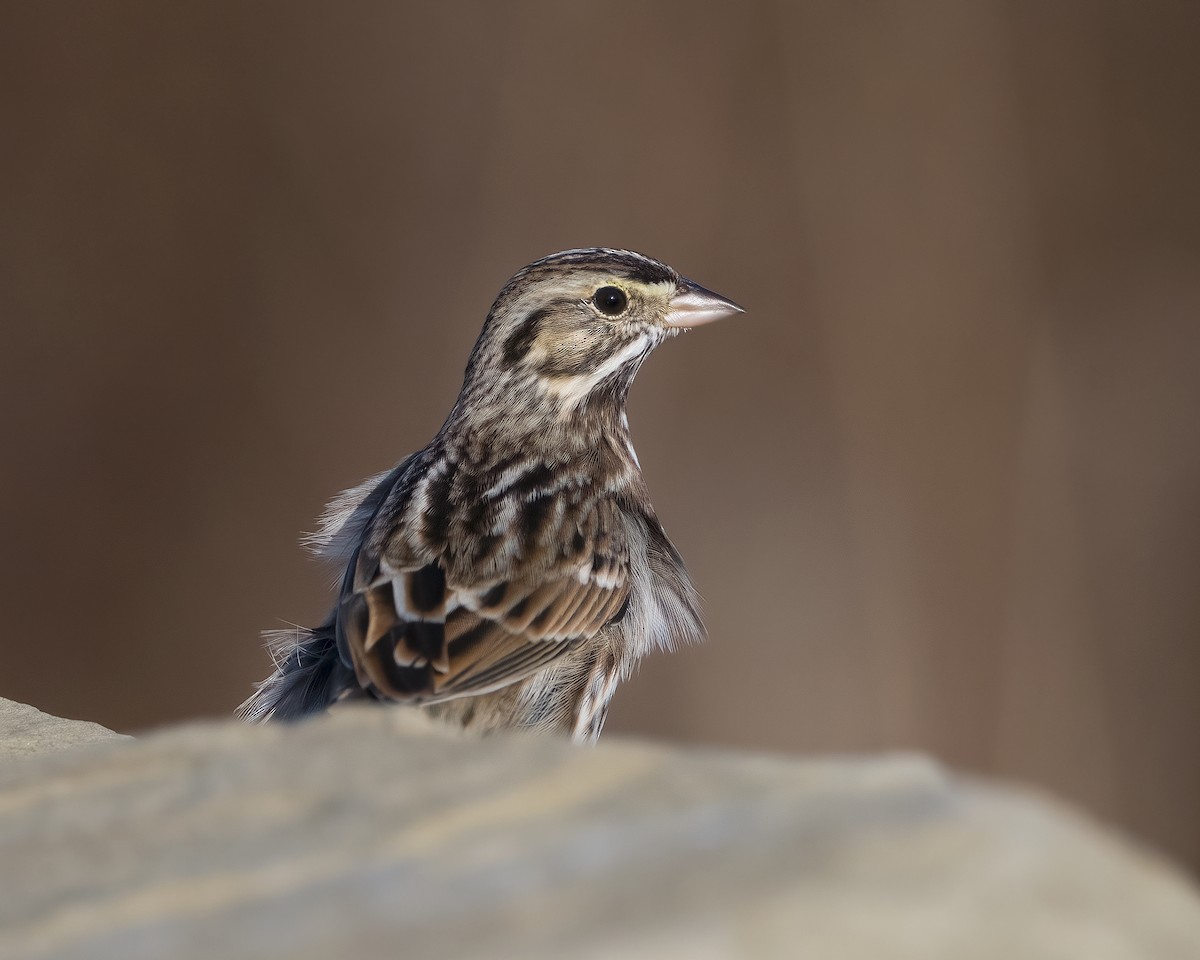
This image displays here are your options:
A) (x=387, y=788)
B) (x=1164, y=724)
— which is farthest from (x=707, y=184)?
(x=387, y=788)

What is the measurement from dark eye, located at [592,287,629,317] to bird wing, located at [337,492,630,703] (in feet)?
2.59

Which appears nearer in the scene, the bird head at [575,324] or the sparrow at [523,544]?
the sparrow at [523,544]

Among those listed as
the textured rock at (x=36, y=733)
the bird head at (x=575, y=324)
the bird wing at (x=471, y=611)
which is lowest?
the textured rock at (x=36, y=733)

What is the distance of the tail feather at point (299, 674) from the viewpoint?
4.18 metres

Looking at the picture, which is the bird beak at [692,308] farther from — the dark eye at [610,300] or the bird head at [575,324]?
the dark eye at [610,300]

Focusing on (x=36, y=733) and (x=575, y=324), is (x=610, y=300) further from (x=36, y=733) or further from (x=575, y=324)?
(x=36, y=733)

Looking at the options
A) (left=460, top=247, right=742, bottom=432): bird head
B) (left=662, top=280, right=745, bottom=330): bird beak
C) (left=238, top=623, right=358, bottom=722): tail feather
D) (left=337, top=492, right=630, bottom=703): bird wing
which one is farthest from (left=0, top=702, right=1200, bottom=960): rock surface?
(left=662, top=280, right=745, bottom=330): bird beak

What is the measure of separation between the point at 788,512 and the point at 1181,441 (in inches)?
73.5

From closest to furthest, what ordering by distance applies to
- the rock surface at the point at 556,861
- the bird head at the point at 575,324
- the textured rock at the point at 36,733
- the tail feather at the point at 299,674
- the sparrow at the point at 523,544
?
the rock surface at the point at 556,861 < the textured rock at the point at 36,733 < the sparrow at the point at 523,544 < the tail feather at the point at 299,674 < the bird head at the point at 575,324

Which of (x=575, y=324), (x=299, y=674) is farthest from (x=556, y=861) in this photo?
(x=575, y=324)

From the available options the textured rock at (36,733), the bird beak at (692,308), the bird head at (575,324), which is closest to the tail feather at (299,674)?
the textured rock at (36,733)

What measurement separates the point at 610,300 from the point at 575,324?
0.42 ft

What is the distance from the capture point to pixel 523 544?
163 inches

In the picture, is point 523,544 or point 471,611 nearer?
point 471,611
